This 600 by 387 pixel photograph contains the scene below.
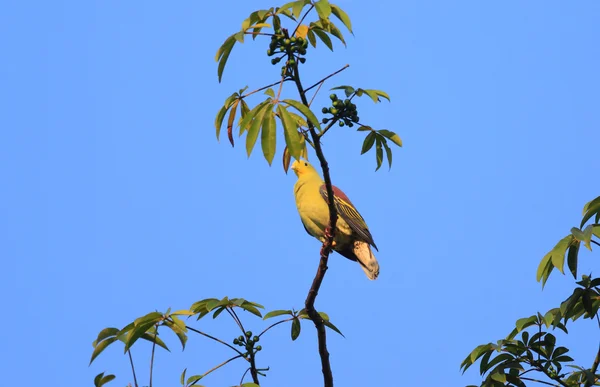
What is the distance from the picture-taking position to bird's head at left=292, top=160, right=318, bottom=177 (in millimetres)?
7945

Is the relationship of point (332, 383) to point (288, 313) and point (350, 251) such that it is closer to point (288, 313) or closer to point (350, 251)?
point (288, 313)

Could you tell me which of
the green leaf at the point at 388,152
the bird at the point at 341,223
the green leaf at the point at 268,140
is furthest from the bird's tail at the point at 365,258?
the green leaf at the point at 268,140

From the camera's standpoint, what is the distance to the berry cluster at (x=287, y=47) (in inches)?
149

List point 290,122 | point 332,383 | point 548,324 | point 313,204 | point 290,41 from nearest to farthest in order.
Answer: point 290,122 < point 290,41 < point 548,324 < point 332,383 < point 313,204

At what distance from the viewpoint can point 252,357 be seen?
4031mm

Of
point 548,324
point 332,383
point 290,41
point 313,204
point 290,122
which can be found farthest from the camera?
point 313,204

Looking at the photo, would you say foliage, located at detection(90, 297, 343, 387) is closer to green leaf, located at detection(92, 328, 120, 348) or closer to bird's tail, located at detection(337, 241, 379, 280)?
green leaf, located at detection(92, 328, 120, 348)

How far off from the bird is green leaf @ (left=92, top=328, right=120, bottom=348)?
3193 millimetres

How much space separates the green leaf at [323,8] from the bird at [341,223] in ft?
10.9

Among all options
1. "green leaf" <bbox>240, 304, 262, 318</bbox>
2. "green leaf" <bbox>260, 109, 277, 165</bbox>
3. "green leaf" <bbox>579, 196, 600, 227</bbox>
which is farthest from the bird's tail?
"green leaf" <bbox>260, 109, 277, 165</bbox>

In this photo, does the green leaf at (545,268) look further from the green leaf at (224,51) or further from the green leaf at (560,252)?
the green leaf at (224,51)

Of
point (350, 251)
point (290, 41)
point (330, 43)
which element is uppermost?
point (350, 251)

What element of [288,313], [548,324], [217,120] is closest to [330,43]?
[217,120]

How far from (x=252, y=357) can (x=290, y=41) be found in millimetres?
1791
